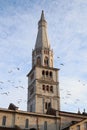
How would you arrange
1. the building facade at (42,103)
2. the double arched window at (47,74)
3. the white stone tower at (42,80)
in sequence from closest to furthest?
the building facade at (42,103), the white stone tower at (42,80), the double arched window at (47,74)

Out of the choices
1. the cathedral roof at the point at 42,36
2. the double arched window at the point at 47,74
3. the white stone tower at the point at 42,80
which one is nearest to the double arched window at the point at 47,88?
the white stone tower at the point at 42,80

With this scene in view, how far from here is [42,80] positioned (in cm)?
10350

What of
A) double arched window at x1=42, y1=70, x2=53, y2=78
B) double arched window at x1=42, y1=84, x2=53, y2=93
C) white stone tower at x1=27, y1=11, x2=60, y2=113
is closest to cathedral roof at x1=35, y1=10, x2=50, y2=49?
white stone tower at x1=27, y1=11, x2=60, y2=113

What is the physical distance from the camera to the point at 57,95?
4033 inches

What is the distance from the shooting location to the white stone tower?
327 ft

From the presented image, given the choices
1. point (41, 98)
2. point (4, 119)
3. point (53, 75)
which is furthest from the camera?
point (53, 75)

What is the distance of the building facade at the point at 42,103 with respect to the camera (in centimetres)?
7306

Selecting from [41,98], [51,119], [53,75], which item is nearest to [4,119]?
[51,119]

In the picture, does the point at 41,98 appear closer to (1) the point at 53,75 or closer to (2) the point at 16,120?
(1) the point at 53,75

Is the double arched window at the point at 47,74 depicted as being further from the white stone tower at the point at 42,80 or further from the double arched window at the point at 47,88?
the double arched window at the point at 47,88

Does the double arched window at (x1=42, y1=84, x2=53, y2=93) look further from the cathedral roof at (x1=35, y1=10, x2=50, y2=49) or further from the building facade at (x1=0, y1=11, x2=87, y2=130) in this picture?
the cathedral roof at (x1=35, y1=10, x2=50, y2=49)

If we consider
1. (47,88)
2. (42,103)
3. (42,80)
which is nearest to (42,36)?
(42,80)

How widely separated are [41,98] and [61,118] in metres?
24.3

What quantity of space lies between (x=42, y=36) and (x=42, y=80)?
1928 centimetres
